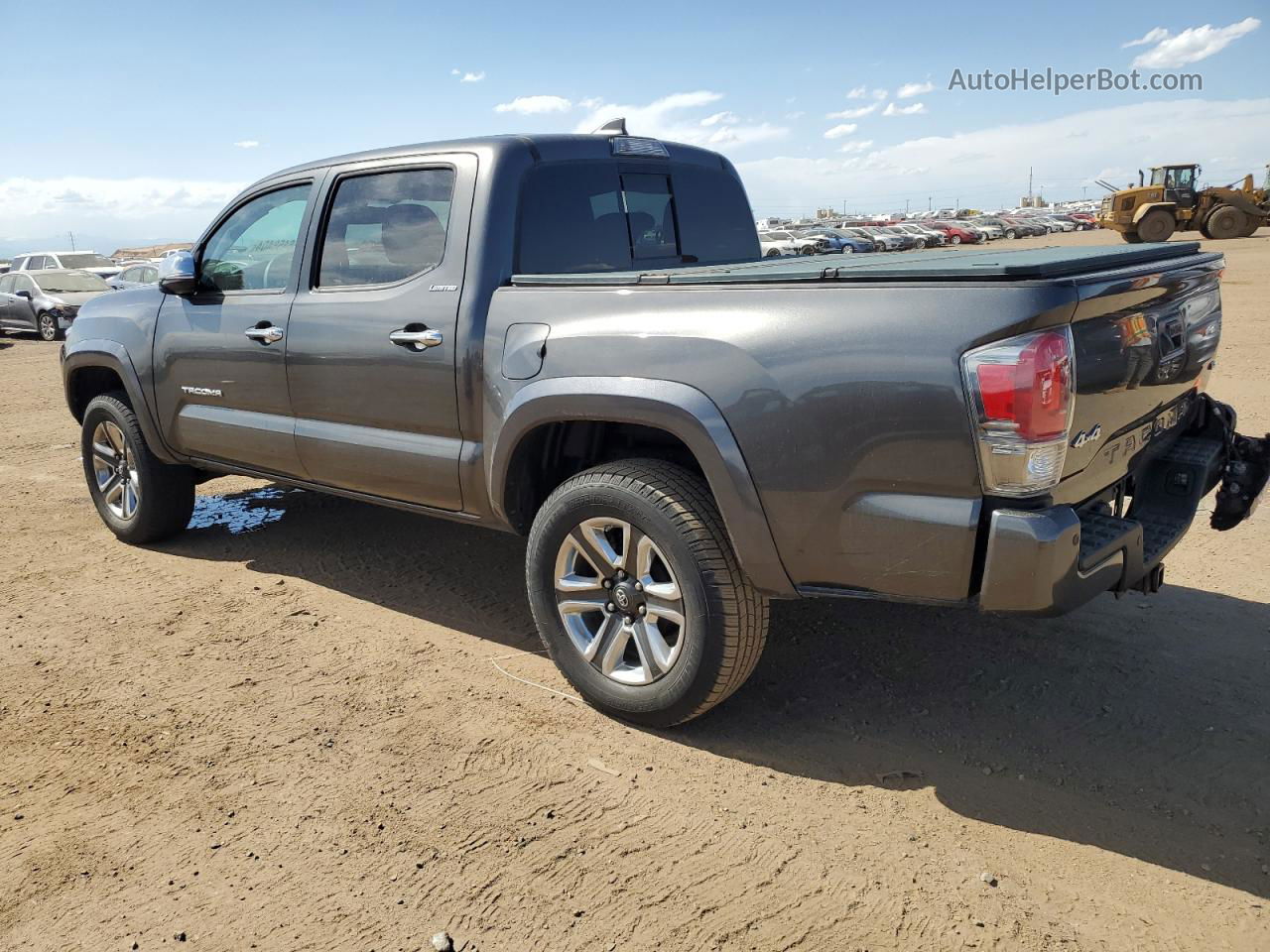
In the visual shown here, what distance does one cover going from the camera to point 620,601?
10.8 feet

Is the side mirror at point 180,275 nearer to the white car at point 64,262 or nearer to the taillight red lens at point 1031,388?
the taillight red lens at point 1031,388

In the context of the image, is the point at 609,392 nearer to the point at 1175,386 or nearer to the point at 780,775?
the point at 780,775

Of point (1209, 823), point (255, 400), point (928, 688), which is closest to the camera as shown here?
point (1209, 823)

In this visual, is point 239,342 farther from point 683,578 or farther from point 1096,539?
point 1096,539

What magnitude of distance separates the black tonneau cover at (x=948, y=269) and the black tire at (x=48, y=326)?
65.6ft

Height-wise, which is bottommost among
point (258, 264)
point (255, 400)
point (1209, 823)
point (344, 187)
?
point (1209, 823)

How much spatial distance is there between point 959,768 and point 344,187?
3300 mm

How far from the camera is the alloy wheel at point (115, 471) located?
5.45 meters

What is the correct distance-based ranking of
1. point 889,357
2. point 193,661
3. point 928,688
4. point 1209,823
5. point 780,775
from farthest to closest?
1. point 193,661
2. point 928,688
3. point 780,775
4. point 1209,823
5. point 889,357

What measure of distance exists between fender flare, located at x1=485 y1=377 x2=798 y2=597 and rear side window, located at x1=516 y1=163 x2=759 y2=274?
745 mm

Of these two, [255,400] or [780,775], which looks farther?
[255,400]

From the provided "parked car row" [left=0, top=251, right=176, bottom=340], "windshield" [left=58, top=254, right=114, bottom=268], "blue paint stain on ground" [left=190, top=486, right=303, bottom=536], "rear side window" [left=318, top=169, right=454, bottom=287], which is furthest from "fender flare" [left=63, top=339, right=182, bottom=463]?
"windshield" [left=58, top=254, right=114, bottom=268]

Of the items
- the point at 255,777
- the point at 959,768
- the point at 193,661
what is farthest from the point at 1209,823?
the point at 193,661

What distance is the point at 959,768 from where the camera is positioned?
Answer: 3.08 metres
